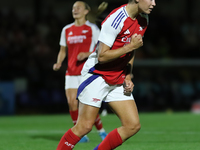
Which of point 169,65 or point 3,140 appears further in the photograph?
point 169,65

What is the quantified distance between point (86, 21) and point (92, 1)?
37.9 feet

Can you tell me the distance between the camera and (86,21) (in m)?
6.99

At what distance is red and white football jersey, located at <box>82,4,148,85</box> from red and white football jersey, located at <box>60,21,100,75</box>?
2.19m

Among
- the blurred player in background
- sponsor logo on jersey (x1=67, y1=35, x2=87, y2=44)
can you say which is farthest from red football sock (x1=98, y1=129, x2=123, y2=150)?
sponsor logo on jersey (x1=67, y1=35, x2=87, y2=44)

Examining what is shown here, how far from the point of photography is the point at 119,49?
416 centimetres

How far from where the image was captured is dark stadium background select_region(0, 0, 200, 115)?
14.2 metres

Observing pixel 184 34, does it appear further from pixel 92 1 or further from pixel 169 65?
pixel 92 1

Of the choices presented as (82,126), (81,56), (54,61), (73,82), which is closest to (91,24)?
(81,56)

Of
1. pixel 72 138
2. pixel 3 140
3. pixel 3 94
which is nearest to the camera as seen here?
pixel 72 138

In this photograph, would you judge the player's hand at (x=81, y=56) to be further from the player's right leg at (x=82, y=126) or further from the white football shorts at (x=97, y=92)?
the player's right leg at (x=82, y=126)

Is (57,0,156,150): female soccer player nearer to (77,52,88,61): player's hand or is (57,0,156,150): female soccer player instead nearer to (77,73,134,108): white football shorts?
(77,73,134,108): white football shorts

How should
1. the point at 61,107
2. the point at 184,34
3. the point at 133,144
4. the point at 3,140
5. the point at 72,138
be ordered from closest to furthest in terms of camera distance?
the point at 72,138, the point at 133,144, the point at 3,140, the point at 61,107, the point at 184,34

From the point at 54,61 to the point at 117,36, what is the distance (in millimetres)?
10879

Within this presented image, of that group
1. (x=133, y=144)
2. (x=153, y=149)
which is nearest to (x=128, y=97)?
(x=153, y=149)
